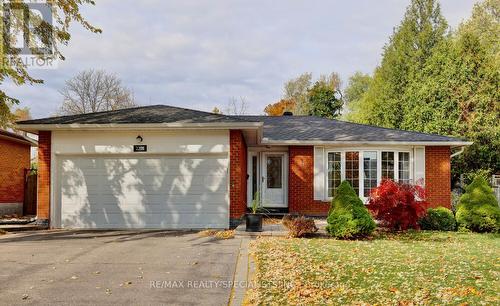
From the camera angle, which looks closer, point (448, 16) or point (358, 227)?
point (358, 227)

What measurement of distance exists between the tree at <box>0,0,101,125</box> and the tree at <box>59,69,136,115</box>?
2762 cm

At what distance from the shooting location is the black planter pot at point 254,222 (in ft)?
36.1

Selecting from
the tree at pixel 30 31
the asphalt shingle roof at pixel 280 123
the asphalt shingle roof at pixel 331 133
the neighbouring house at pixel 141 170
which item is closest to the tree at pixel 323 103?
Result: the asphalt shingle roof at pixel 280 123

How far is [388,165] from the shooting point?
15594 mm

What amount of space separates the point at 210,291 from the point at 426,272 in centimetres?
341

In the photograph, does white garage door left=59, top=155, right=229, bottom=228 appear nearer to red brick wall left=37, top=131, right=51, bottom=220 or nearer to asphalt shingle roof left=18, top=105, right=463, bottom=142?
red brick wall left=37, top=131, right=51, bottom=220

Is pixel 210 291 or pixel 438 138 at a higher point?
pixel 438 138

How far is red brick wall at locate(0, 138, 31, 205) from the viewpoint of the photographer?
54.9 ft

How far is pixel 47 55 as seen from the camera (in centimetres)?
1345

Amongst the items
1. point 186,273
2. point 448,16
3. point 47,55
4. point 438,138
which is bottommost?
point 186,273

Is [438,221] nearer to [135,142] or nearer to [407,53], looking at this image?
[135,142]

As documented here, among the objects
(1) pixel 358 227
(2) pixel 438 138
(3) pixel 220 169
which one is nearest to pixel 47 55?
(3) pixel 220 169

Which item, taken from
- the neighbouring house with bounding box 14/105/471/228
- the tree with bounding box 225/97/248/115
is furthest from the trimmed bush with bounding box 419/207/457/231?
the tree with bounding box 225/97/248/115

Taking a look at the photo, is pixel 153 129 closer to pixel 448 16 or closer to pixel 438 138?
pixel 438 138
